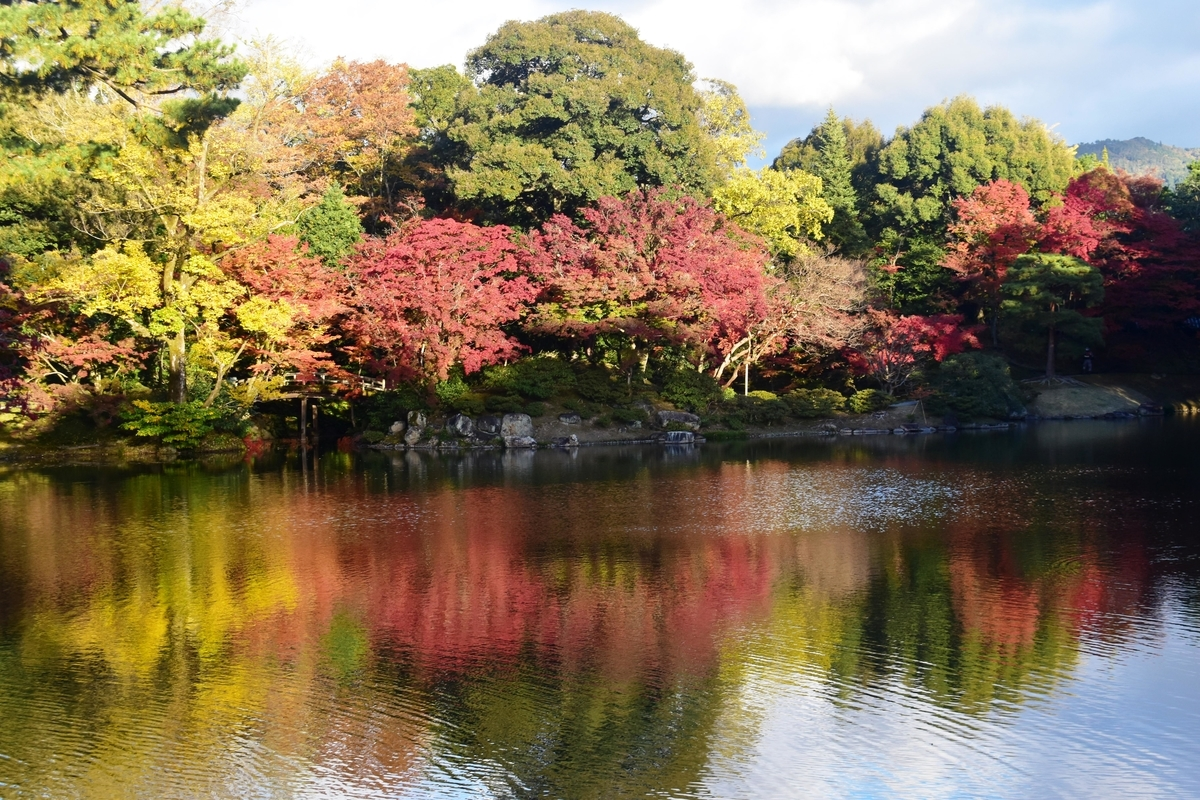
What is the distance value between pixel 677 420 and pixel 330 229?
30.8 feet

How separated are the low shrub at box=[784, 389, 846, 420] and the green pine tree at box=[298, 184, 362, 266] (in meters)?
11.1

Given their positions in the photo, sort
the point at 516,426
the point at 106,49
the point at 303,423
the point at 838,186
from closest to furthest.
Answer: the point at 106,49
the point at 516,426
the point at 303,423
the point at 838,186

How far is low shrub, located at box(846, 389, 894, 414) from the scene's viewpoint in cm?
2619

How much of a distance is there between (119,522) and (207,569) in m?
3.55

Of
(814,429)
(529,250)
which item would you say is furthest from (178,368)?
(814,429)

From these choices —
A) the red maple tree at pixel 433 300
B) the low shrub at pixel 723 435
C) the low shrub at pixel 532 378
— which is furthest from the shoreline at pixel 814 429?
the red maple tree at pixel 433 300

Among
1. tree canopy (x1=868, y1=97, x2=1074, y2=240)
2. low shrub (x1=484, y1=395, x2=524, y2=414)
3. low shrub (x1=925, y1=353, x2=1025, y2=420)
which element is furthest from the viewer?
tree canopy (x1=868, y1=97, x2=1074, y2=240)

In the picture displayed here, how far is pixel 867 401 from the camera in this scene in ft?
86.3

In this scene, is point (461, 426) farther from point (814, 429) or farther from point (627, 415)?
point (814, 429)

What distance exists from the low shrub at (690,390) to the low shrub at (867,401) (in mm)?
3302

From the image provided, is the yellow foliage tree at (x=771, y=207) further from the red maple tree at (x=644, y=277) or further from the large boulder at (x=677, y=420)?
the large boulder at (x=677, y=420)

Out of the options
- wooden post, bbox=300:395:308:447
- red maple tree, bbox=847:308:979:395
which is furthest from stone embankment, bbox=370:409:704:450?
red maple tree, bbox=847:308:979:395

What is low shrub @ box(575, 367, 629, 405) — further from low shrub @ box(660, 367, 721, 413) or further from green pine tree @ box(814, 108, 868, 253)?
green pine tree @ box(814, 108, 868, 253)

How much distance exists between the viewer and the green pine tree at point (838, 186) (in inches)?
1275
